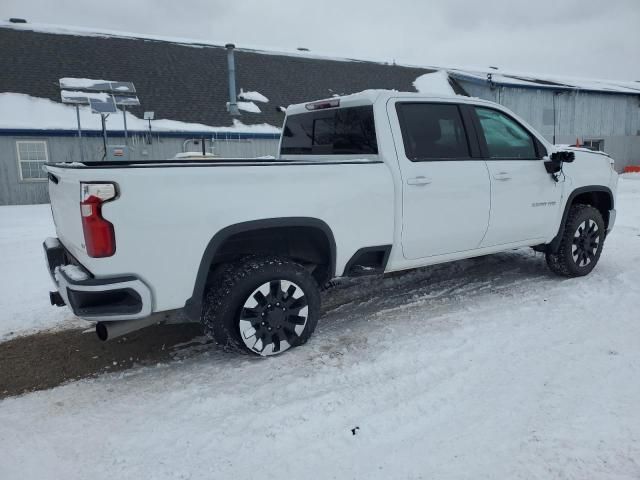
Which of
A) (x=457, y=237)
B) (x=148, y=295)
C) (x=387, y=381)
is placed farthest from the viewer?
(x=457, y=237)

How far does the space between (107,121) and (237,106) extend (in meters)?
5.30

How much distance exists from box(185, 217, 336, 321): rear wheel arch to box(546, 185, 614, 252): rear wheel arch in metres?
2.93

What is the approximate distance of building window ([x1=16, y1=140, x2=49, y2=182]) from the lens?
56.0 feet

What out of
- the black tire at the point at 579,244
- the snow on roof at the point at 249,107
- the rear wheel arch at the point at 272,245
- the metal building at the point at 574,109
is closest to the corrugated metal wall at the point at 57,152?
the snow on roof at the point at 249,107

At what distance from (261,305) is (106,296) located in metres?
1.08

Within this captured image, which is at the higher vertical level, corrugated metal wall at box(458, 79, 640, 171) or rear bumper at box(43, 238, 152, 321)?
corrugated metal wall at box(458, 79, 640, 171)

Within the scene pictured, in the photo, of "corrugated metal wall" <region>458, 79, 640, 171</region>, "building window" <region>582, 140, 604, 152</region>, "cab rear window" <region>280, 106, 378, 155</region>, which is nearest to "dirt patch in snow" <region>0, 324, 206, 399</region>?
"cab rear window" <region>280, 106, 378, 155</region>

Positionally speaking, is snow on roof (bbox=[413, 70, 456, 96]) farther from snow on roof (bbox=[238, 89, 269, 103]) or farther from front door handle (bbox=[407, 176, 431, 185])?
front door handle (bbox=[407, 176, 431, 185])

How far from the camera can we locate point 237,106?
2078 cm

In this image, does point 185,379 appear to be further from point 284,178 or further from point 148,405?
point 284,178

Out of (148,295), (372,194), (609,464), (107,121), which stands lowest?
(609,464)

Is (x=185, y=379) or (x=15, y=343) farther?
(x=15, y=343)

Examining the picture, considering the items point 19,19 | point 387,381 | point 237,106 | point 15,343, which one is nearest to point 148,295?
point 387,381

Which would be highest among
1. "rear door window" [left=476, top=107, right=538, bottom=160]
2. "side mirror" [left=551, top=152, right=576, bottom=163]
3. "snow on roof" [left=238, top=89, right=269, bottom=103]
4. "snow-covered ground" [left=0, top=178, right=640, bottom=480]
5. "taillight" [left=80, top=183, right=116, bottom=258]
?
"snow on roof" [left=238, top=89, right=269, bottom=103]
